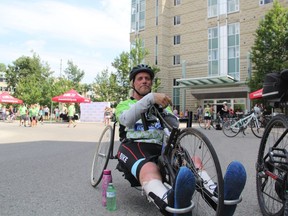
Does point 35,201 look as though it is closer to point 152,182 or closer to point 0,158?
point 152,182

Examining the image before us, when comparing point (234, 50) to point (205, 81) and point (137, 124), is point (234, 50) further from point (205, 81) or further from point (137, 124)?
point (137, 124)

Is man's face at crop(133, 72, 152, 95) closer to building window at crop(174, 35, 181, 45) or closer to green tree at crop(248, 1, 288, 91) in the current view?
green tree at crop(248, 1, 288, 91)

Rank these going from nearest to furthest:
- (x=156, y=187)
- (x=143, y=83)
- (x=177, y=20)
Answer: (x=156, y=187) < (x=143, y=83) < (x=177, y=20)

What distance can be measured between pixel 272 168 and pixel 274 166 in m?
0.10

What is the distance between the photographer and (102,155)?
4.21 meters

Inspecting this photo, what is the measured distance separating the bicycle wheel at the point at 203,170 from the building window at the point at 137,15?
44.1 metres

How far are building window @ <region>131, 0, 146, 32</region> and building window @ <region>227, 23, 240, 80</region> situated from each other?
43.8 ft

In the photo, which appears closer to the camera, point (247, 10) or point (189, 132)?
point (189, 132)

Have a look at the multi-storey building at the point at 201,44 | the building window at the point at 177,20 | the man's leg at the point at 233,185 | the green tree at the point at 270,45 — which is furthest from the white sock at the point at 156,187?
the building window at the point at 177,20

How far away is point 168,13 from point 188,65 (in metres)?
8.33

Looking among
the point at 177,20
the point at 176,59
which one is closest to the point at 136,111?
the point at 176,59

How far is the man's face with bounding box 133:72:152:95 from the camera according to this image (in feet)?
11.6

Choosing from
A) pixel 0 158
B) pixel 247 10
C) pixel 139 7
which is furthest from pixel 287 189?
pixel 139 7

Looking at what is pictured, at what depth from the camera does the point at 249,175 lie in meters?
5.25
